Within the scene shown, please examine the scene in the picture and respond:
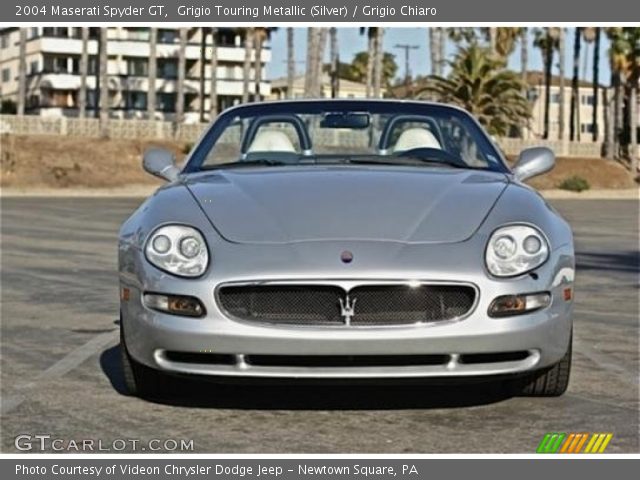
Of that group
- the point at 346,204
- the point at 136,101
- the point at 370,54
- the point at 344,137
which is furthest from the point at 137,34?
the point at 346,204

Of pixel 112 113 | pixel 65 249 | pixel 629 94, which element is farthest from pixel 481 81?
pixel 65 249

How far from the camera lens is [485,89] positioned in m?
59.4

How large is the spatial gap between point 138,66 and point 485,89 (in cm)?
3706

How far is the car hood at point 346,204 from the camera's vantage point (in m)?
5.05

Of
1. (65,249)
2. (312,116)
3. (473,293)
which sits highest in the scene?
(312,116)

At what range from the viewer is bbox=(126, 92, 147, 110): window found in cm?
8800

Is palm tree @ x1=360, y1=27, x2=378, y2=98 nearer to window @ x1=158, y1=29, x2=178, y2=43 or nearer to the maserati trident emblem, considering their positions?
window @ x1=158, y1=29, x2=178, y2=43

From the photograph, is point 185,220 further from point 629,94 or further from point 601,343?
point 629,94

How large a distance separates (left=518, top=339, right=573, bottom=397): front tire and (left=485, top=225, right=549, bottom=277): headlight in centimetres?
59

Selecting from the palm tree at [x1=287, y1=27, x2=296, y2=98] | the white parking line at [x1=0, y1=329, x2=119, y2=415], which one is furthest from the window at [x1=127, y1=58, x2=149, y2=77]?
the white parking line at [x1=0, y1=329, x2=119, y2=415]

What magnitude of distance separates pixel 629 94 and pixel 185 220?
66.5m

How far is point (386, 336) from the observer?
478cm

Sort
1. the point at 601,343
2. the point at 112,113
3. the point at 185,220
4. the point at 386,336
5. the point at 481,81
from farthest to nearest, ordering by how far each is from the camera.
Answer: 1. the point at 112,113
2. the point at 481,81
3. the point at 601,343
4. the point at 185,220
5. the point at 386,336
